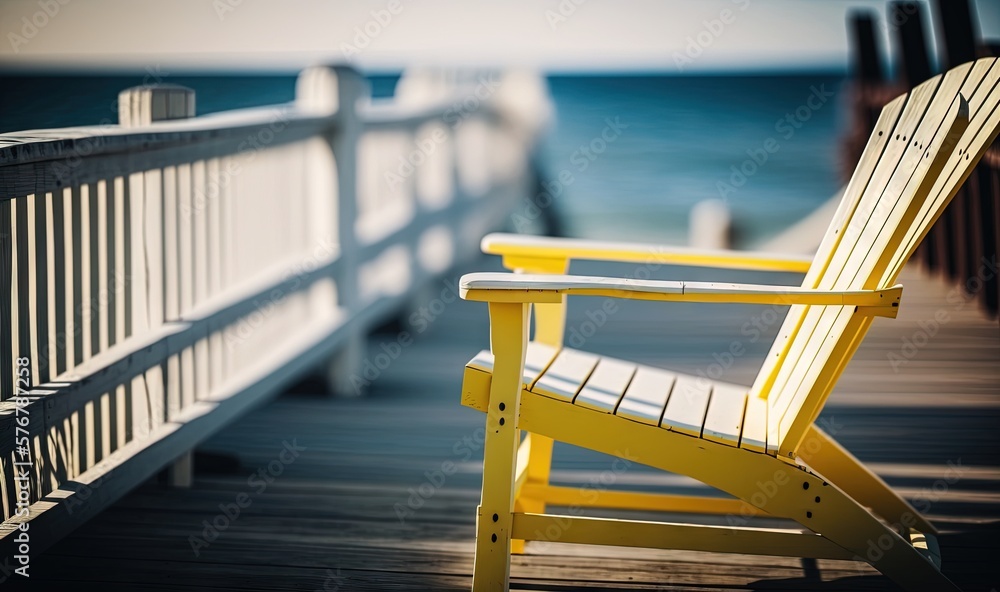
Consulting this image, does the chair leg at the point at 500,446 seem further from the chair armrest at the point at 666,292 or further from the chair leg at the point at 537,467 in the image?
the chair leg at the point at 537,467

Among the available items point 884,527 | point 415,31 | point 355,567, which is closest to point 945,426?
point 884,527

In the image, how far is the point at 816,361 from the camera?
1981mm

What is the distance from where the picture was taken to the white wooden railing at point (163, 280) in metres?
2.10

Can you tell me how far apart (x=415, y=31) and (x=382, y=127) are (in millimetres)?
21610

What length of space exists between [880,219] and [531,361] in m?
0.84

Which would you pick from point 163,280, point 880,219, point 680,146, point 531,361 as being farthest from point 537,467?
point 680,146
